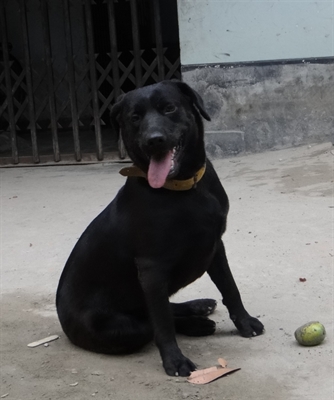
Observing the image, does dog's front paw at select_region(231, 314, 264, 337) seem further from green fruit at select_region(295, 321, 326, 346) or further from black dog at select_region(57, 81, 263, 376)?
green fruit at select_region(295, 321, 326, 346)

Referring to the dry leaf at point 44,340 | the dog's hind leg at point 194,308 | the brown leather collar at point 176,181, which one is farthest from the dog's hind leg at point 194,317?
the brown leather collar at point 176,181

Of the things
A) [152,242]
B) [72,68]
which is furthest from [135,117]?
[72,68]

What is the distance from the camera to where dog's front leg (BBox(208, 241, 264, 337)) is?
3176 mm

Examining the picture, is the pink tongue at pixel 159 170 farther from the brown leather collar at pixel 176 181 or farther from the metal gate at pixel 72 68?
the metal gate at pixel 72 68

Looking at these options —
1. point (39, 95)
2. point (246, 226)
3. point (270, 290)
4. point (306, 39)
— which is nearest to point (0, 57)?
point (39, 95)

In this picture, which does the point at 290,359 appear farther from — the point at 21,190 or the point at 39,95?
the point at 39,95

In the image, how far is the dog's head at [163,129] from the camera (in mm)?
2783

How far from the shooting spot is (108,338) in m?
3.04

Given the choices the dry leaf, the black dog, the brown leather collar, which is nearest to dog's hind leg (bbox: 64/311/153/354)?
the black dog

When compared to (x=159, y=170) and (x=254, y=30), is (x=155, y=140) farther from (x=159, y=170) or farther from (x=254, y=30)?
(x=254, y=30)

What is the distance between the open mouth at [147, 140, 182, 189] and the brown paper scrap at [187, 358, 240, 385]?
0.74m

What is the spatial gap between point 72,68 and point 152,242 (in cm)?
505

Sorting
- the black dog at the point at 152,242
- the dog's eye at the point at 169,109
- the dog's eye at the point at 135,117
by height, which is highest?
the dog's eye at the point at 169,109

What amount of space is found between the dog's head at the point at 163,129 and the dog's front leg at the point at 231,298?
0.50 meters
